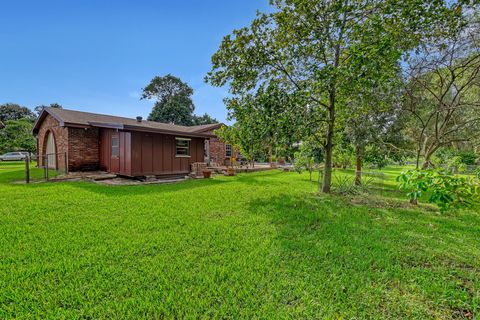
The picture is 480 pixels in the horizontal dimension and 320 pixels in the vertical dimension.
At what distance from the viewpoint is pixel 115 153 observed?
1145cm

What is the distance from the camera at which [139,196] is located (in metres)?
7.07

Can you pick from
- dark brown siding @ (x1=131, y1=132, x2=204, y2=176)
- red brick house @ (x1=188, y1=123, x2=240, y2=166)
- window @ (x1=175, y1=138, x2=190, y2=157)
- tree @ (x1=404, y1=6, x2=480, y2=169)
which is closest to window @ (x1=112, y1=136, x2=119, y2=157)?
dark brown siding @ (x1=131, y1=132, x2=204, y2=176)

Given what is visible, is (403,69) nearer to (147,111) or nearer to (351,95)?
(351,95)

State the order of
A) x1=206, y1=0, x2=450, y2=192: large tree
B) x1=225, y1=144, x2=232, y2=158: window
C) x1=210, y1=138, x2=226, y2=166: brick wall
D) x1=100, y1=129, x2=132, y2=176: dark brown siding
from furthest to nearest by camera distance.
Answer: x1=225, y1=144, x2=232, y2=158: window < x1=210, y1=138, x2=226, y2=166: brick wall < x1=100, y1=129, x2=132, y2=176: dark brown siding < x1=206, y1=0, x2=450, y2=192: large tree

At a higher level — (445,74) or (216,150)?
(445,74)

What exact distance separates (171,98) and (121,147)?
2976cm

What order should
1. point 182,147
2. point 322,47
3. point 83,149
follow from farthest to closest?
point 182,147, point 83,149, point 322,47

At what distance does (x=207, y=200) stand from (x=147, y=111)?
38644 mm

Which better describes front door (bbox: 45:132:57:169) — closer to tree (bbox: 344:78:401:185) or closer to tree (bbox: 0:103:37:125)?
tree (bbox: 344:78:401:185)

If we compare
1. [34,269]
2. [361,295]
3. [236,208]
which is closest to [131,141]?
[236,208]

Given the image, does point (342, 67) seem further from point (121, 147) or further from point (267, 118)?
point (121, 147)

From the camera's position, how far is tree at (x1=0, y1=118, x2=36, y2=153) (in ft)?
85.8

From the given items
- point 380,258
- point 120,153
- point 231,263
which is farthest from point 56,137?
point 380,258

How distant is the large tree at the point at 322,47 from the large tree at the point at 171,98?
31549 mm
